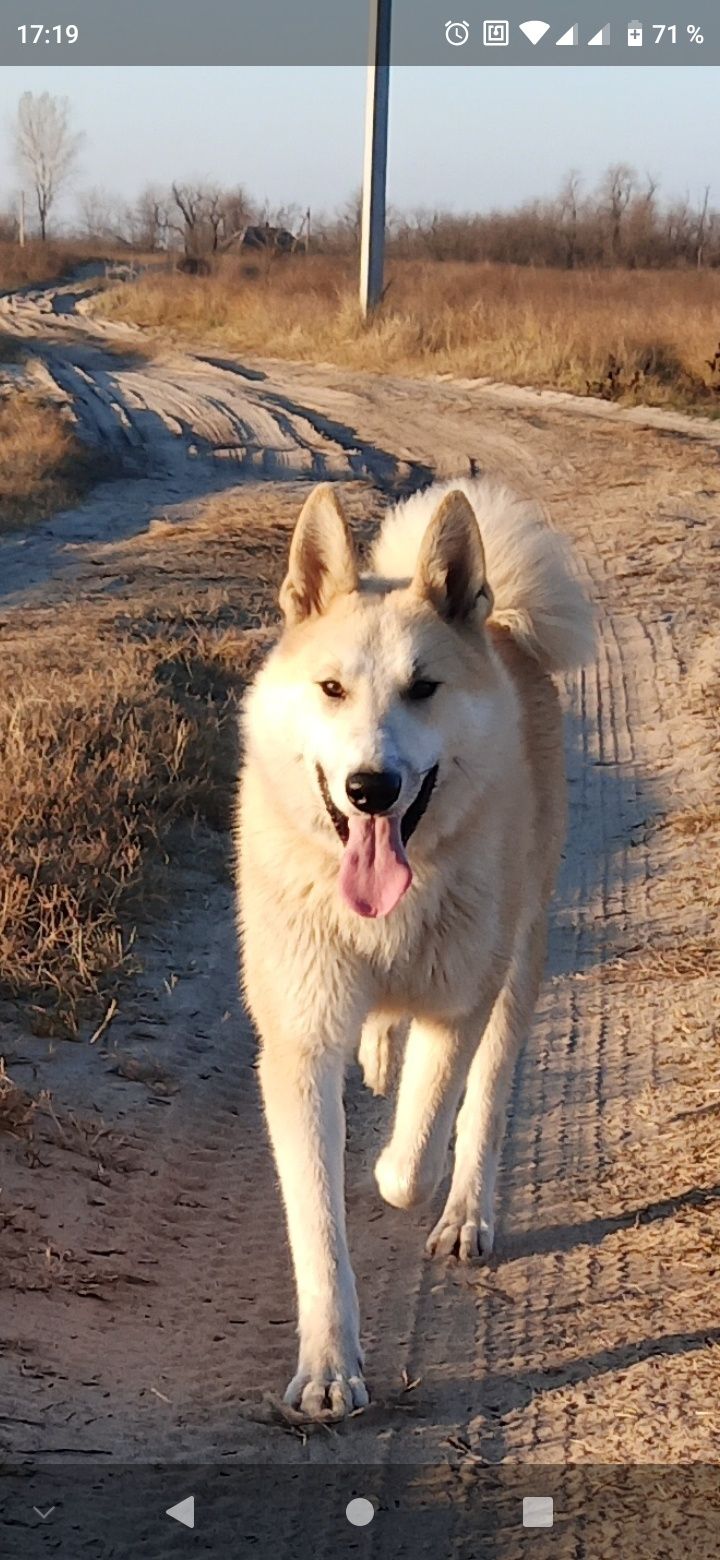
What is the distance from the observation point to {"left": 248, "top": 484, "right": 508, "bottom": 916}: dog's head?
3.17 metres

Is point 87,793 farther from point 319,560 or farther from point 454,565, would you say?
point 454,565

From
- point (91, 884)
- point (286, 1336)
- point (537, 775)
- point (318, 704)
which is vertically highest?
point (318, 704)

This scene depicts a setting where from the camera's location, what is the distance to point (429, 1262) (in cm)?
369

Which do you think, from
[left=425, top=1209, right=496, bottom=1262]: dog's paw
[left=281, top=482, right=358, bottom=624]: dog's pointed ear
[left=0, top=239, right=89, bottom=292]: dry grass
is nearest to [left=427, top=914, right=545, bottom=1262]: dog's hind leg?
[left=425, top=1209, right=496, bottom=1262]: dog's paw

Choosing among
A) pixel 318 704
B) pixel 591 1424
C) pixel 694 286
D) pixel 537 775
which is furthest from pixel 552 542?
pixel 694 286

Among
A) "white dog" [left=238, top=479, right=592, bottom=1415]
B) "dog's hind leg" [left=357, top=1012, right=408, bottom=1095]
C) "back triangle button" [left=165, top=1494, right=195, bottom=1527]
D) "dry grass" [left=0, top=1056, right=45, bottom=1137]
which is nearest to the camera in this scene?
"back triangle button" [left=165, top=1494, right=195, bottom=1527]

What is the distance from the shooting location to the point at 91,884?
5.03 metres

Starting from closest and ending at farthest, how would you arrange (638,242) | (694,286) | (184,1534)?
(184,1534)
(694,286)
(638,242)

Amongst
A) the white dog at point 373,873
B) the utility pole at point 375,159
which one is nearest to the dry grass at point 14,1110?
the white dog at point 373,873

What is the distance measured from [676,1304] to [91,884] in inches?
90.3

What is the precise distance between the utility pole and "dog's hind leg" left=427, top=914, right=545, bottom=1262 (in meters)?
19.7

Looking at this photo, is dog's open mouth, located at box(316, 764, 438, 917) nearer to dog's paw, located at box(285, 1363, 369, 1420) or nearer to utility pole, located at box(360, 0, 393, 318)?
dog's paw, located at box(285, 1363, 369, 1420)

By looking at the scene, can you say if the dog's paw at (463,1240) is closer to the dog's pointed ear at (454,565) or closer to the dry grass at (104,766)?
the dry grass at (104,766)

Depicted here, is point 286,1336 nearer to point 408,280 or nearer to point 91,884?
point 91,884
